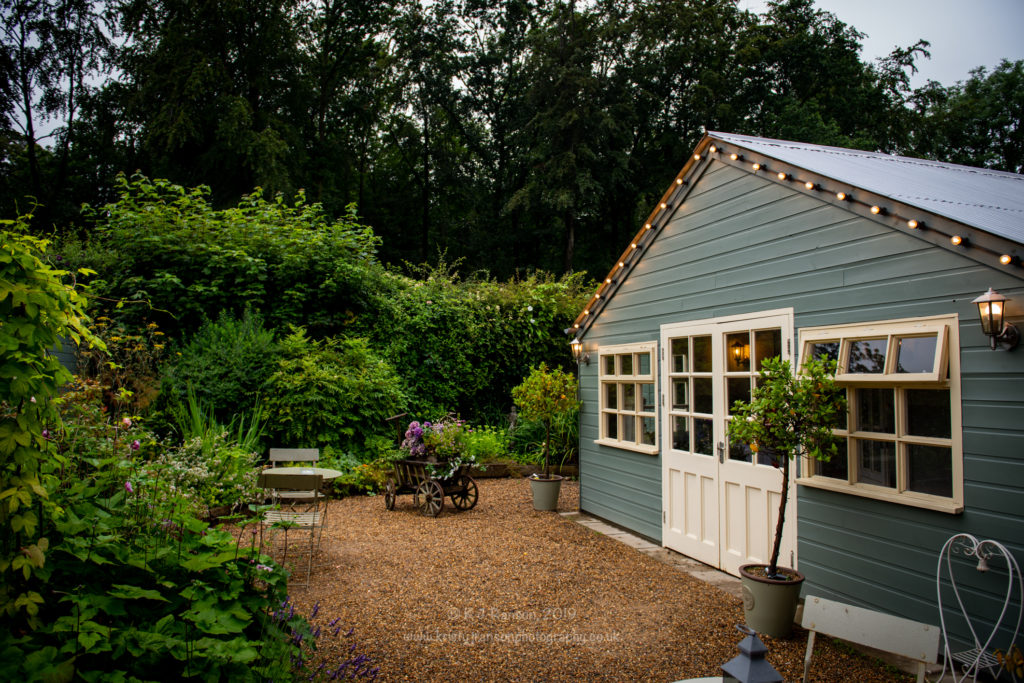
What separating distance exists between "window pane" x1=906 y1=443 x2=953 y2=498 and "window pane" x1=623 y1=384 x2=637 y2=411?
331 centimetres

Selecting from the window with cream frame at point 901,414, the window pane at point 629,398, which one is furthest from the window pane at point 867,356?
the window pane at point 629,398

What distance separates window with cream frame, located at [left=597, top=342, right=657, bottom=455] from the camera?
6617 mm

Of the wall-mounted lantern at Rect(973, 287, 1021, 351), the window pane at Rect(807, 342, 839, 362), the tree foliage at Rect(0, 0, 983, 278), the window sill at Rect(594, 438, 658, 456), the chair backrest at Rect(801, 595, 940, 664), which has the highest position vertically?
the tree foliage at Rect(0, 0, 983, 278)

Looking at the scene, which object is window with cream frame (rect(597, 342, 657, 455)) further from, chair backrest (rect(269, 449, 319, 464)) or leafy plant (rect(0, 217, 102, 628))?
leafy plant (rect(0, 217, 102, 628))

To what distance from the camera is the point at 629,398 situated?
7.10 metres

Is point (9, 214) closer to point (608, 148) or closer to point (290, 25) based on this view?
point (290, 25)

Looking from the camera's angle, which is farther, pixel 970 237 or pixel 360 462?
pixel 360 462

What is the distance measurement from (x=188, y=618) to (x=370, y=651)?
1721 millimetres

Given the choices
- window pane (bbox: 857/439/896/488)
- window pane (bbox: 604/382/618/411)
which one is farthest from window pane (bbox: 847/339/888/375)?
window pane (bbox: 604/382/618/411)

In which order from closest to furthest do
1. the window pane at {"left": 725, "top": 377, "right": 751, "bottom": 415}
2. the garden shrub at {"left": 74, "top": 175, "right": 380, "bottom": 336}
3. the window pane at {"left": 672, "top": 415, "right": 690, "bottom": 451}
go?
1. the window pane at {"left": 725, "top": 377, "right": 751, "bottom": 415}
2. the window pane at {"left": 672, "top": 415, "right": 690, "bottom": 451}
3. the garden shrub at {"left": 74, "top": 175, "right": 380, "bottom": 336}

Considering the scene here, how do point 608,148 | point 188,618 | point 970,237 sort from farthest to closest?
1. point 608,148
2. point 970,237
3. point 188,618

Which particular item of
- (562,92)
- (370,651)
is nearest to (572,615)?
(370,651)

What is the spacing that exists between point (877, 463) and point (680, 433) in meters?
2.18

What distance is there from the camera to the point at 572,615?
4.57m
